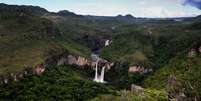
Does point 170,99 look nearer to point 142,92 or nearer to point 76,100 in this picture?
point 142,92

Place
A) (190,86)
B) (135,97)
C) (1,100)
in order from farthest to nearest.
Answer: (190,86) < (1,100) < (135,97)

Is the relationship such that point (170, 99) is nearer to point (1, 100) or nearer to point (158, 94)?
point (158, 94)

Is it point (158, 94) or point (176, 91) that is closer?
point (158, 94)

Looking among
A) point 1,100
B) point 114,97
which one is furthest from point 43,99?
point 114,97

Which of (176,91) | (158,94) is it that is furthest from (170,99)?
(176,91)

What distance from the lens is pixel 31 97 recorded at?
635 feet

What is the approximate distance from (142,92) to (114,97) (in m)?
15.0

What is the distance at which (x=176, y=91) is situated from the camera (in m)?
196

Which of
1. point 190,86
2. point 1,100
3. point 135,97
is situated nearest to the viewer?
point 135,97

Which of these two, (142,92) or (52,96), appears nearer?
(142,92)

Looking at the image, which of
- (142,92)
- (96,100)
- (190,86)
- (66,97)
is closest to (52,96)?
(66,97)

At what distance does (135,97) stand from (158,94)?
41.8 ft

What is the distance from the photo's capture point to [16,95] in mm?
196750

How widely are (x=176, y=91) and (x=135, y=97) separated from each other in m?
33.2
